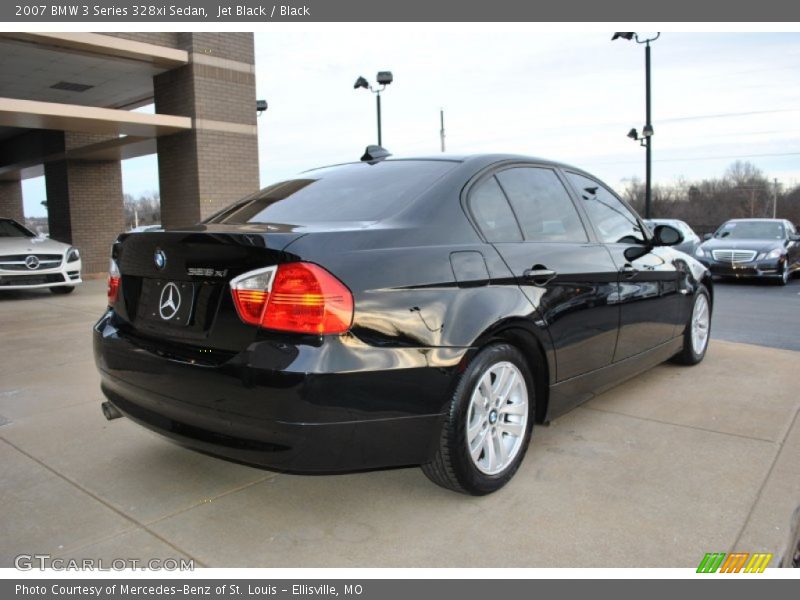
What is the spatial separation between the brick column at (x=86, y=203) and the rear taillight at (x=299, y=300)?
14.9m

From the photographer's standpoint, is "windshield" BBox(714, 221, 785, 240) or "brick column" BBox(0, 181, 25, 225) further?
"brick column" BBox(0, 181, 25, 225)

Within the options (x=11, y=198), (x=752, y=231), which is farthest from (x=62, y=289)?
(x=11, y=198)

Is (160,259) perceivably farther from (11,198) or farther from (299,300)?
(11,198)

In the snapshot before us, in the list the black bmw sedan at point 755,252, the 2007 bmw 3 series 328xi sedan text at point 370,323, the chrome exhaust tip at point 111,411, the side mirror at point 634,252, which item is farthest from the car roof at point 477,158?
the black bmw sedan at point 755,252

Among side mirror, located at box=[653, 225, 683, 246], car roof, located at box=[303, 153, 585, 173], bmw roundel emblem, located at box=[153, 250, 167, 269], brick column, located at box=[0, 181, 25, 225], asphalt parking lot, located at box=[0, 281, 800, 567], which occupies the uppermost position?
brick column, located at box=[0, 181, 25, 225]

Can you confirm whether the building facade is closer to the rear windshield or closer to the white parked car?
the white parked car

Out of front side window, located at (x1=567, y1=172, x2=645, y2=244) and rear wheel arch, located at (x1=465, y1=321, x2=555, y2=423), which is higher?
front side window, located at (x1=567, y1=172, x2=645, y2=244)

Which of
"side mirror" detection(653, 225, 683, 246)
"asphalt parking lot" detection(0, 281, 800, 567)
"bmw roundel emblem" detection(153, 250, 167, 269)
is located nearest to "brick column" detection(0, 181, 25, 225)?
"asphalt parking lot" detection(0, 281, 800, 567)

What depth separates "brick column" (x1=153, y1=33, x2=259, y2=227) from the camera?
488 inches

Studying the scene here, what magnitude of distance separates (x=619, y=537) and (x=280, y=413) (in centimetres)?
146

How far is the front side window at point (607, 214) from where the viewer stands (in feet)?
13.4

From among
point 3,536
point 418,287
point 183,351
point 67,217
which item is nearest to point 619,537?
point 418,287

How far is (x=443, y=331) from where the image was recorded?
2.68 m

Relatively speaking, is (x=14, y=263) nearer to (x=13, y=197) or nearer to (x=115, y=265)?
(x=115, y=265)
